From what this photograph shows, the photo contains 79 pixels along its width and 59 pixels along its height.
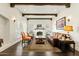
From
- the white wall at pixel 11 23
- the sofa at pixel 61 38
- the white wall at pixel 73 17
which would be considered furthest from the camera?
the sofa at pixel 61 38

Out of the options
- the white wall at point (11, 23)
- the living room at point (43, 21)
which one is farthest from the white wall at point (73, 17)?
the white wall at point (11, 23)

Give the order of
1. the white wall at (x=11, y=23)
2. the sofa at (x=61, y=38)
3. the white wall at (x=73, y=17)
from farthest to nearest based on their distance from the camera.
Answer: the sofa at (x=61, y=38) → the white wall at (x=11, y=23) → the white wall at (x=73, y=17)

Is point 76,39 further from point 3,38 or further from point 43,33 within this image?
point 3,38

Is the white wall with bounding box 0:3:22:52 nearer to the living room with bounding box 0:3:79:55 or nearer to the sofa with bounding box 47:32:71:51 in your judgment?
the living room with bounding box 0:3:79:55

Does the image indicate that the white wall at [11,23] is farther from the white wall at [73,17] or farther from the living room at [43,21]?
the white wall at [73,17]

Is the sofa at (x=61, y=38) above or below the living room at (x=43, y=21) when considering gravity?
below

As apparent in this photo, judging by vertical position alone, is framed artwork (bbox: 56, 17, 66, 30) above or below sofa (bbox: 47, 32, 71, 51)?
above

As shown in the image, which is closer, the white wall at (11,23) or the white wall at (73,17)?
the white wall at (73,17)

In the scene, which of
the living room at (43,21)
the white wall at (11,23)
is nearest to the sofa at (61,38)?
the living room at (43,21)

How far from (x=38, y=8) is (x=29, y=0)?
0.86m

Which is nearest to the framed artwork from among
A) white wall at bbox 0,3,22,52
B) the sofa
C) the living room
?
the living room

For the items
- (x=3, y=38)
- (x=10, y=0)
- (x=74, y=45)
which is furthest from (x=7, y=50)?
(x=74, y=45)

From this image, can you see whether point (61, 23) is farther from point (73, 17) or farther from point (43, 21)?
point (43, 21)

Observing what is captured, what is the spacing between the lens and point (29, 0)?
106 inches
